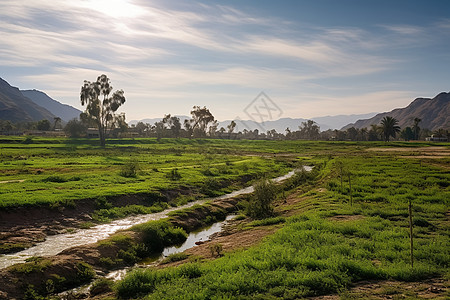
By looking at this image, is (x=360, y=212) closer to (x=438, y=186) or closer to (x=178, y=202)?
(x=438, y=186)

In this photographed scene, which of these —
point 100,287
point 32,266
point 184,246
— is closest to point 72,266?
point 32,266

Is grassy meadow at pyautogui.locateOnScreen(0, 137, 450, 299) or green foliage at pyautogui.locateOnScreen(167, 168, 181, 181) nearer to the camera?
grassy meadow at pyautogui.locateOnScreen(0, 137, 450, 299)

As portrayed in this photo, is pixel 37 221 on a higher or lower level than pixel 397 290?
lower

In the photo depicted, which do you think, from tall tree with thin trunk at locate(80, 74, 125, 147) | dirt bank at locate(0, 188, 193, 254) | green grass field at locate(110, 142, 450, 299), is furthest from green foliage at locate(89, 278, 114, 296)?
tall tree with thin trunk at locate(80, 74, 125, 147)

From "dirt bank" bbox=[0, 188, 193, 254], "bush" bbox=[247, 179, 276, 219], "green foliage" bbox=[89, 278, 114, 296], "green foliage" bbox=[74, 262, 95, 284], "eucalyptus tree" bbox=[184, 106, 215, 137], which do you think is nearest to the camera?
"green foliage" bbox=[89, 278, 114, 296]

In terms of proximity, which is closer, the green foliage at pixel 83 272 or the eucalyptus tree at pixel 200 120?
the green foliage at pixel 83 272

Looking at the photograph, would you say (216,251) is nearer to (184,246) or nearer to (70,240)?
(184,246)

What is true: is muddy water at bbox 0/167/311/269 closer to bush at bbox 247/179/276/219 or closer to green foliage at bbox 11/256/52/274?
green foliage at bbox 11/256/52/274

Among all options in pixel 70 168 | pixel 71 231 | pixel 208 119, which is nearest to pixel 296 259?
pixel 71 231

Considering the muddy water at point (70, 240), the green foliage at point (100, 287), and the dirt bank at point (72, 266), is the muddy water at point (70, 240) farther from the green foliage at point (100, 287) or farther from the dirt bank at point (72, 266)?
the green foliage at point (100, 287)

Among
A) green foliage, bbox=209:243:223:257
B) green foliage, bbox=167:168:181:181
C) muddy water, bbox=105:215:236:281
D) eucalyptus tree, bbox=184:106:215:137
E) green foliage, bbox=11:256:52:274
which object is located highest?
eucalyptus tree, bbox=184:106:215:137

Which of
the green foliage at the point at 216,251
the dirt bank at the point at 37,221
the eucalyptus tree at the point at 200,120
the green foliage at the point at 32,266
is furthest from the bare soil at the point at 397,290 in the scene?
the eucalyptus tree at the point at 200,120

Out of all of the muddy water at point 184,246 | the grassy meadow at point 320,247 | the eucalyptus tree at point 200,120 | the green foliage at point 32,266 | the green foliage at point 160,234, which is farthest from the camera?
the eucalyptus tree at point 200,120

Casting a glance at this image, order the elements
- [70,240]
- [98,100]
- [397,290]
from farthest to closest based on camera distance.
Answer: [98,100], [70,240], [397,290]
